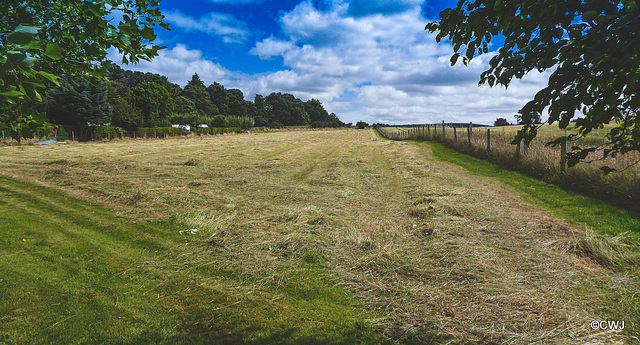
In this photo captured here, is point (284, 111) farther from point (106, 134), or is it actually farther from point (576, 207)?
point (576, 207)

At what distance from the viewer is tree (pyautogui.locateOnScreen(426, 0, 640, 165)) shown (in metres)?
1.93

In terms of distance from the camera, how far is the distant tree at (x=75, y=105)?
3047 cm

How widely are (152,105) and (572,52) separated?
72.4m

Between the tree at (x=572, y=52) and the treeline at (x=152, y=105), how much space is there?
3204 millimetres

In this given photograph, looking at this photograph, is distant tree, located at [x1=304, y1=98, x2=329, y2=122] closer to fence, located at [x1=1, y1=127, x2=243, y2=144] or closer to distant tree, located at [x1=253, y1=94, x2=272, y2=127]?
distant tree, located at [x1=253, y1=94, x2=272, y2=127]

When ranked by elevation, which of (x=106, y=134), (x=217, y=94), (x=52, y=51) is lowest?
(x=52, y=51)

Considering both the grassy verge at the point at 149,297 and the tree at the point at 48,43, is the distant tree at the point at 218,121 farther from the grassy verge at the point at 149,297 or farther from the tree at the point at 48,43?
the tree at the point at 48,43

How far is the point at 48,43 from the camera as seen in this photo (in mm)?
1834

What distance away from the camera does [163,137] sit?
134 feet

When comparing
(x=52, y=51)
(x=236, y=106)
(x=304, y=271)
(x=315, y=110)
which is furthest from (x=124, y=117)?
(x=315, y=110)

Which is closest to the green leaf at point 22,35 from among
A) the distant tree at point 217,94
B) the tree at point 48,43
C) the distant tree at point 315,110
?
the tree at point 48,43

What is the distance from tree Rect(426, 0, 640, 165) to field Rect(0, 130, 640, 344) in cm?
191

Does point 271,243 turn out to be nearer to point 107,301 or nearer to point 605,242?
point 107,301

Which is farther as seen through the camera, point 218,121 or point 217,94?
point 217,94
